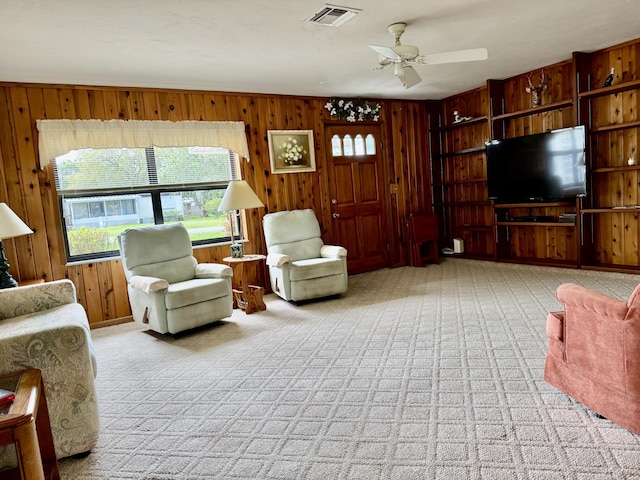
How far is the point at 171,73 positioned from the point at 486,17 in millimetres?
2853

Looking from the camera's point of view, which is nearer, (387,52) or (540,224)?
(387,52)

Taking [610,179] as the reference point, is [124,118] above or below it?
above

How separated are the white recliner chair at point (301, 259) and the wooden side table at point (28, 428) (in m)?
2.85

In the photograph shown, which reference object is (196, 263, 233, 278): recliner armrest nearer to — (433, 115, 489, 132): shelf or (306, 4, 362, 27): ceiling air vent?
(306, 4, 362, 27): ceiling air vent

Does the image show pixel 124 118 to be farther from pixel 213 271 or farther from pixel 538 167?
pixel 538 167

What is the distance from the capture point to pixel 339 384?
270 cm

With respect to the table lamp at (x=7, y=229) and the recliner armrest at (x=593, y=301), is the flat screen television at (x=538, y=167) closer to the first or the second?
the recliner armrest at (x=593, y=301)

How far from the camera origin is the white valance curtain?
4.15 metres

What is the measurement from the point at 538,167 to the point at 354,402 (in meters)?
3.99

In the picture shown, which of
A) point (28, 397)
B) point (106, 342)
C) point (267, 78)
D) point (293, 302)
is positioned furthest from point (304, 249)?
point (28, 397)

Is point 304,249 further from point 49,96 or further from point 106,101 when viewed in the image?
point 49,96

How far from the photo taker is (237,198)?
14.8ft

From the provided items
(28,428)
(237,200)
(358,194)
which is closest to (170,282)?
(237,200)

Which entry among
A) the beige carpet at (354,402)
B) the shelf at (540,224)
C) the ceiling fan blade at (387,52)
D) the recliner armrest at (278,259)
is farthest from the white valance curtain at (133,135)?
the shelf at (540,224)
